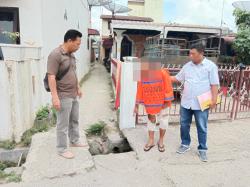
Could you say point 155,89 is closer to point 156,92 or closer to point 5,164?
point 156,92

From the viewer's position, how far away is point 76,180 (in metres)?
3.19

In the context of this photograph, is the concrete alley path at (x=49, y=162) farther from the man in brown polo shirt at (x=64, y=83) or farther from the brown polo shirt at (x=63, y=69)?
the brown polo shirt at (x=63, y=69)

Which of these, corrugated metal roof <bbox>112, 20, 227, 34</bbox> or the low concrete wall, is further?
corrugated metal roof <bbox>112, 20, 227, 34</bbox>

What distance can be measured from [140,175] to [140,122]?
193cm

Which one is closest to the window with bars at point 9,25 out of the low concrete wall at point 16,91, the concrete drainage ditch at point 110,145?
the low concrete wall at point 16,91

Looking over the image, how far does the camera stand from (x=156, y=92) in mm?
3754

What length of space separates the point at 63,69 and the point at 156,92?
1.38 metres

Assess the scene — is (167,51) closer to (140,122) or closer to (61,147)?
(140,122)

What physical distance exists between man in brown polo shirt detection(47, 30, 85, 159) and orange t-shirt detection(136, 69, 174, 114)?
3.33 ft

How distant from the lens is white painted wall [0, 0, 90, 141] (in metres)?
4.19

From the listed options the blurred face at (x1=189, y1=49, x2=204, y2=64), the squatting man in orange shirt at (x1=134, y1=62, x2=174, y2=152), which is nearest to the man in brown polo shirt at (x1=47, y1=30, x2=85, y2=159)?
the squatting man in orange shirt at (x1=134, y1=62, x2=174, y2=152)

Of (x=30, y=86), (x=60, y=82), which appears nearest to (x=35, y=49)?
(x=30, y=86)

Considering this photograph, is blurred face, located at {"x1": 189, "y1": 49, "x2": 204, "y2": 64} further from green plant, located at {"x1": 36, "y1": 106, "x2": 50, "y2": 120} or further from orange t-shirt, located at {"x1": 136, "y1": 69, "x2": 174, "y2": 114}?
green plant, located at {"x1": 36, "y1": 106, "x2": 50, "y2": 120}

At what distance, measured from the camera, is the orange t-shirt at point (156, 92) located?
373 cm
